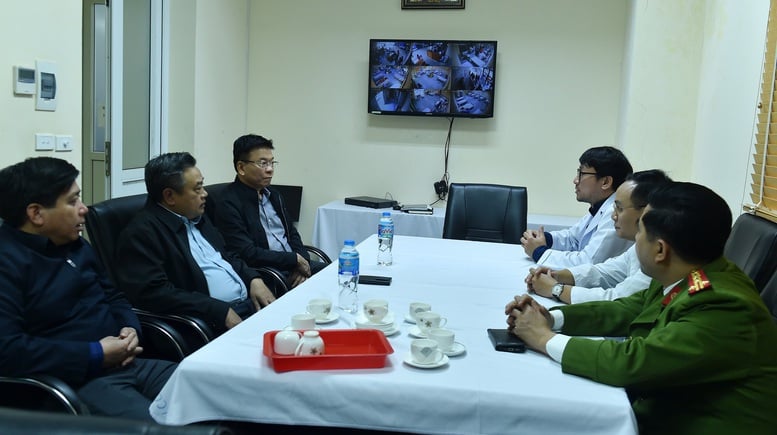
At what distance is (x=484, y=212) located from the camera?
3.66 meters

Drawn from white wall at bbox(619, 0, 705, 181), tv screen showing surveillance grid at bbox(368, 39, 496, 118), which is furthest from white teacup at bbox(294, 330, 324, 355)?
tv screen showing surveillance grid at bbox(368, 39, 496, 118)

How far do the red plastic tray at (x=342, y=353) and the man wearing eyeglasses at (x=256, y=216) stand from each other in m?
1.50

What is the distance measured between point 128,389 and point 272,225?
1.65 m

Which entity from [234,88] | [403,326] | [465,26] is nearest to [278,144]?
[234,88]

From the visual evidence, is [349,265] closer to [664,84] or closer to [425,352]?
[425,352]

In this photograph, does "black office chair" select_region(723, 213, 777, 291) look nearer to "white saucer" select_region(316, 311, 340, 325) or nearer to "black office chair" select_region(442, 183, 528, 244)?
"white saucer" select_region(316, 311, 340, 325)

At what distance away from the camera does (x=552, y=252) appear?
2.77 meters

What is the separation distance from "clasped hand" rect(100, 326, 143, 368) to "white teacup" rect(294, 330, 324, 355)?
70 centimetres

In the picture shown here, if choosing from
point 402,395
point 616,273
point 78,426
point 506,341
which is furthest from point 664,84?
point 78,426

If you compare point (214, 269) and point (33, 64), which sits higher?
point (33, 64)

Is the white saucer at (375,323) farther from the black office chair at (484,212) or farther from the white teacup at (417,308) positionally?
the black office chair at (484,212)

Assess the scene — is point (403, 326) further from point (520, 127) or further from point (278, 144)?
point (278, 144)

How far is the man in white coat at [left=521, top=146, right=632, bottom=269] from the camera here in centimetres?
A: 260

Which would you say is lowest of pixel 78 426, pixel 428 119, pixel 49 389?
pixel 49 389
